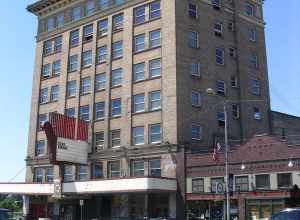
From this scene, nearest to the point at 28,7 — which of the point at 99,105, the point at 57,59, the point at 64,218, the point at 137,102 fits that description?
the point at 57,59

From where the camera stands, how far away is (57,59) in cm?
6200

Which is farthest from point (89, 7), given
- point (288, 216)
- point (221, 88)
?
point (288, 216)

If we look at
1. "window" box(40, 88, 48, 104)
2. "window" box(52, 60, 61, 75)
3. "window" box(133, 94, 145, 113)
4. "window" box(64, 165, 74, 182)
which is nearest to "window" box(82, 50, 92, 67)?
"window" box(52, 60, 61, 75)

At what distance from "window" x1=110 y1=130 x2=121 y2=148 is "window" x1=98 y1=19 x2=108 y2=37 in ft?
39.6

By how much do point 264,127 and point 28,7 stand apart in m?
35.4

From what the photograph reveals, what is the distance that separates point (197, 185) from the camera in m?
44.1

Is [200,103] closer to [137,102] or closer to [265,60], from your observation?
[137,102]

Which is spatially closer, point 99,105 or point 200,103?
point 200,103

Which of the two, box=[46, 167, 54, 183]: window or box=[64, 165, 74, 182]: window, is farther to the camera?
box=[46, 167, 54, 183]: window

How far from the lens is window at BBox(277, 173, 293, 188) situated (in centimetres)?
3818

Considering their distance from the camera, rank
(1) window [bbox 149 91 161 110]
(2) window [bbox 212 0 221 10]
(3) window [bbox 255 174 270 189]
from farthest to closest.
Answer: (2) window [bbox 212 0 221 10]
(1) window [bbox 149 91 161 110]
(3) window [bbox 255 174 270 189]

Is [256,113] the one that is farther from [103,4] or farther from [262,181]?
[103,4]

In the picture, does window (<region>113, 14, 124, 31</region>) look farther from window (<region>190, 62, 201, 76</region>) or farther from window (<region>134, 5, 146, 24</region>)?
window (<region>190, 62, 201, 76</region>)

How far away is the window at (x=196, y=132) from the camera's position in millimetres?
48375
